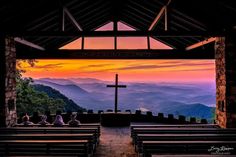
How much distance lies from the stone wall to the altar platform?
18.1 ft

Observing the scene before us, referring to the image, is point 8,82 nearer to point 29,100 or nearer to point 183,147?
point 183,147

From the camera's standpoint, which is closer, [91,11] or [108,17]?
[91,11]

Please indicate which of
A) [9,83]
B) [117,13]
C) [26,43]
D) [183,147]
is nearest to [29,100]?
[26,43]

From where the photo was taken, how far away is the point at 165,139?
8.38 m

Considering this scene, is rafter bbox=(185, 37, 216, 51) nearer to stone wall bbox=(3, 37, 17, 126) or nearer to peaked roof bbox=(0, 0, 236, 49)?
peaked roof bbox=(0, 0, 236, 49)

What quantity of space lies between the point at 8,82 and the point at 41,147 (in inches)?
181

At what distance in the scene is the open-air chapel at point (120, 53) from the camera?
25.5ft

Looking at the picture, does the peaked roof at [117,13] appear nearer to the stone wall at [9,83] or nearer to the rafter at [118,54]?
the rafter at [118,54]

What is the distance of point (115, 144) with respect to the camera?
1131cm

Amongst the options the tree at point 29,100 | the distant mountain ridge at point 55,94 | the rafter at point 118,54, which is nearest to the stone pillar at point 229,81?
the rafter at point 118,54

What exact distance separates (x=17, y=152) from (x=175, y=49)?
10.1m

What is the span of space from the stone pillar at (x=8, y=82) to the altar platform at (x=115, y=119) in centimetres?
553

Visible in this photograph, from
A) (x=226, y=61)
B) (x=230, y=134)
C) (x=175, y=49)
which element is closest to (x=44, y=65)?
(x=175, y=49)

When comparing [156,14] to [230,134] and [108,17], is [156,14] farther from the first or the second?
[230,134]
